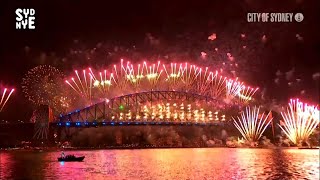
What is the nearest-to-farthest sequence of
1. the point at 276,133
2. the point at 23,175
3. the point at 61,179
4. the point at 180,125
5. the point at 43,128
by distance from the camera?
the point at 61,179, the point at 23,175, the point at 43,128, the point at 276,133, the point at 180,125

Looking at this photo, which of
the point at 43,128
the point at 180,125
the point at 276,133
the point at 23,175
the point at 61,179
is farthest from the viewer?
the point at 180,125

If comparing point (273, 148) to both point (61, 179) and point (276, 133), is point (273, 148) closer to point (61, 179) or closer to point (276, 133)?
point (276, 133)

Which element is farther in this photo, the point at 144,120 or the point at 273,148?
the point at 144,120

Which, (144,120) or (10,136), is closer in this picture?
(10,136)

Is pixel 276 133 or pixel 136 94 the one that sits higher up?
pixel 136 94

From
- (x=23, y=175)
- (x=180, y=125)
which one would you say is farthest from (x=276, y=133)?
(x=23, y=175)

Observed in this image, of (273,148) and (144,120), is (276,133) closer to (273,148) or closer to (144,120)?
(273,148)

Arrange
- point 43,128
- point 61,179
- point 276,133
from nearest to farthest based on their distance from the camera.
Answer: point 61,179 < point 43,128 < point 276,133

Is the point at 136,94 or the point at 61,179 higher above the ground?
the point at 136,94

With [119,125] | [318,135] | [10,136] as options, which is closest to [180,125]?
[119,125]
